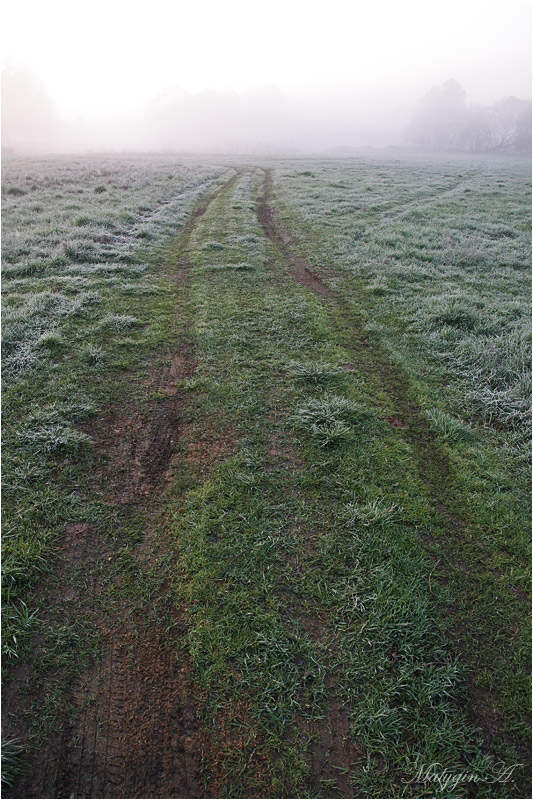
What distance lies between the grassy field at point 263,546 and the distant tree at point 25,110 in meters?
112

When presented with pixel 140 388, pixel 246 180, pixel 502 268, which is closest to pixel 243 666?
pixel 140 388

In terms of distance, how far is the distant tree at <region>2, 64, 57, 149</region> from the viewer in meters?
89.9

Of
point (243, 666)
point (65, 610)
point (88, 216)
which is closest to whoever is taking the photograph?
point (243, 666)

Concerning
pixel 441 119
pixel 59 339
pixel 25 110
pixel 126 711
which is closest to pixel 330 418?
pixel 126 711

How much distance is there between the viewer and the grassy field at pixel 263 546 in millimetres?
3127

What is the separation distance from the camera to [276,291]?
38.0 ft

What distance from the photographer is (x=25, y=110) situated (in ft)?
310

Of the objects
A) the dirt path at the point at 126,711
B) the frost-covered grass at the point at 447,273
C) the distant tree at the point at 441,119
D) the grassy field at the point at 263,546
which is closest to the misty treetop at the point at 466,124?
Answer: the distant tree at the point at 441,119

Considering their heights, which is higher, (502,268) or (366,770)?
(502,268)

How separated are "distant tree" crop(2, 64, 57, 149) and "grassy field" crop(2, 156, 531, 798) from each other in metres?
112

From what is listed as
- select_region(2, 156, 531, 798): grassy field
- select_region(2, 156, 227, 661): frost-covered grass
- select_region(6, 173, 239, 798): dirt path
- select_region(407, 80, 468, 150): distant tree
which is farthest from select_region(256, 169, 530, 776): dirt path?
select_region(407, 80, 468, 150): distant tree

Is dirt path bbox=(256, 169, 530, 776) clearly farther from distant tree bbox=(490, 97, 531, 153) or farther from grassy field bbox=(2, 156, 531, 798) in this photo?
distant tree bbox=(490, 97, 531, 153)

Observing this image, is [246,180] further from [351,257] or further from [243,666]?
[243,666]

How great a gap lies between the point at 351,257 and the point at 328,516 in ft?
39.7
